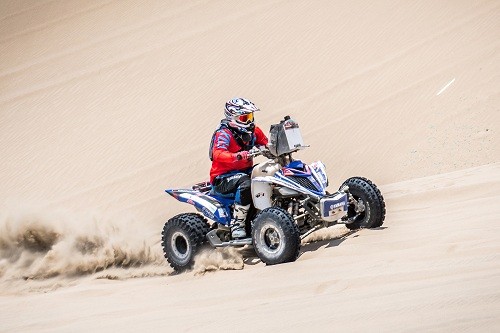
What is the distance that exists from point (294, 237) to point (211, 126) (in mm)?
11031

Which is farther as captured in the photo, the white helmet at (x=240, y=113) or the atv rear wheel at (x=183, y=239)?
the atv rear wheel at (x=183, y=239)

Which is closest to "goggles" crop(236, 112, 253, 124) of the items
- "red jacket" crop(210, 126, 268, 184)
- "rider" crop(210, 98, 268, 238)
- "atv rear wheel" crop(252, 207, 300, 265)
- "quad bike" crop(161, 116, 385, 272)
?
"rider" crop(210, 98, 268, 238)

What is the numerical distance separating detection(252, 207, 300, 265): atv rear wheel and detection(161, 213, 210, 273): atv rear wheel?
914 millimetres

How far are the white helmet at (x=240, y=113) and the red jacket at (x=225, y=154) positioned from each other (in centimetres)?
12

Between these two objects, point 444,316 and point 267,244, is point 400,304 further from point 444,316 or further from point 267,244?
point 267,244

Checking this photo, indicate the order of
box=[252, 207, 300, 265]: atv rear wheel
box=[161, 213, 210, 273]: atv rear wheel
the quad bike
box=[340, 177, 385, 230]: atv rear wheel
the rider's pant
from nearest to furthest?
box=[252, 207, 300, 265]: atv rear wheel, the quad bike, box=[340, 177, 385, 230]: atv rear wheel, the rider's pant, box=[161, 213, 210, 273]: atv rear wheel

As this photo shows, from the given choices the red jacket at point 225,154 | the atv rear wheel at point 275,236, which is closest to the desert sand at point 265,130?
the atv rear wheel at point 275,236

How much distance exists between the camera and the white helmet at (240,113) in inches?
324

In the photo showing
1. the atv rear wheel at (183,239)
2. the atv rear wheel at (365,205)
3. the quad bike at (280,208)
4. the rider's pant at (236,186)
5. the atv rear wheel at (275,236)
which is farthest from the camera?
the atv rear wheel at (183,239)

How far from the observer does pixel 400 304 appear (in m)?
4.97

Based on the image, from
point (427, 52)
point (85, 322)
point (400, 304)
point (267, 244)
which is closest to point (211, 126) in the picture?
point (427, 52)

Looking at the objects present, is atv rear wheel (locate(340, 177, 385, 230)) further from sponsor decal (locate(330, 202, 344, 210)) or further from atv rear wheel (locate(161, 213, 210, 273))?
atv rear wheel (locate(161, 213, 210, 273))

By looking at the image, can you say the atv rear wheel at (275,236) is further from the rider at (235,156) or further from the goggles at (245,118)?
the goggles at (245,118)

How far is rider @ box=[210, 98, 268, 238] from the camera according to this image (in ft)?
27.0
